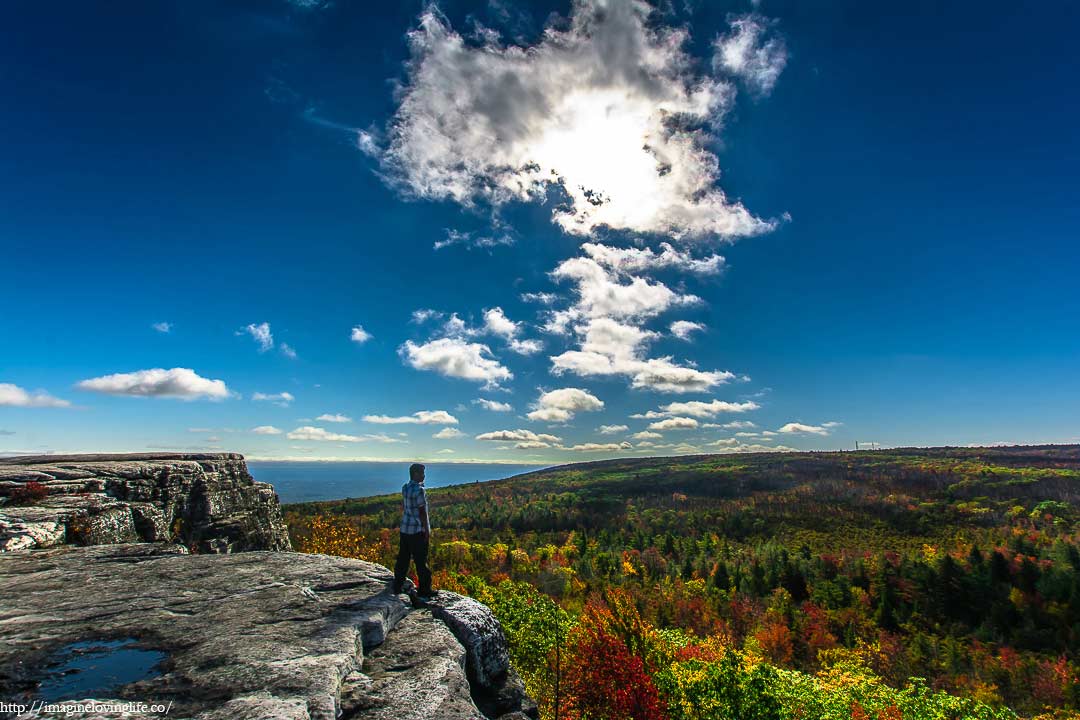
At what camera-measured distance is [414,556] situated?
12.4 meters

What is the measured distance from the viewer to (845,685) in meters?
65.9

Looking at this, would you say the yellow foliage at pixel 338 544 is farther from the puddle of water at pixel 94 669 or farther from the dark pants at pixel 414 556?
the puddle of water at pixel 94 669

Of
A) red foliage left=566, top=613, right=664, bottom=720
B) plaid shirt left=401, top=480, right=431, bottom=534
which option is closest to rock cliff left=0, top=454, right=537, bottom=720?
plaid shirt left=401, top=480, right=431, bottom=534

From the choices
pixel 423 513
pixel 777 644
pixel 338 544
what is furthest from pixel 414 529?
pixel 777 644

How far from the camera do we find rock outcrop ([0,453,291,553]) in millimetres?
16844

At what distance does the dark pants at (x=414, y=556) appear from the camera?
12.2 meters

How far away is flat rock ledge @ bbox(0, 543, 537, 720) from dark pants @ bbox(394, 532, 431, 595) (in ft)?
1.85

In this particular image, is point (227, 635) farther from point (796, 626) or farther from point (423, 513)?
point (796, 626)

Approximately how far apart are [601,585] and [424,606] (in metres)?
136

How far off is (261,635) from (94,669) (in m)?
2.44

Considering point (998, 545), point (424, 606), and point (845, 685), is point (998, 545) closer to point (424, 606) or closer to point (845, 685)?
point (845, 685)

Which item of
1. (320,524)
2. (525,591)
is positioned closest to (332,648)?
(320,524)

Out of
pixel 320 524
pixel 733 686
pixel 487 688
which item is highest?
pixel 487 688

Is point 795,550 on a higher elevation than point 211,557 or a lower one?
lower
